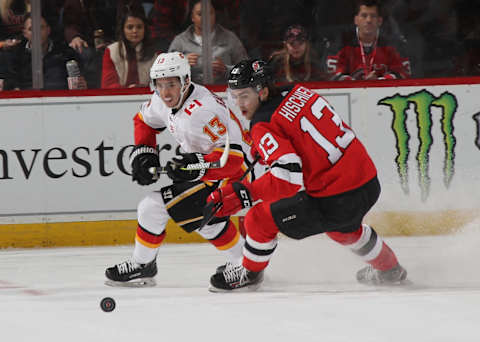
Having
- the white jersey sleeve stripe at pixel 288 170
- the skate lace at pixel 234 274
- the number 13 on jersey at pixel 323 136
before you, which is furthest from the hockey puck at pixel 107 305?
the number 13 on jersey at pixel 323 136

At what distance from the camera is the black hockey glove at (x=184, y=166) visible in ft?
12.2

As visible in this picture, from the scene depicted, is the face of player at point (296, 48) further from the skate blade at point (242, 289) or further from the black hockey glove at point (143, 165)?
the skate blade at point (242, 289)

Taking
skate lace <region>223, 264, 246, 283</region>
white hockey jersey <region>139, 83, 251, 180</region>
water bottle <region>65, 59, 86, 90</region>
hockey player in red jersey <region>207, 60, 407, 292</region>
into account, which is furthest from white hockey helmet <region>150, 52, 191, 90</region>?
water bottle <region>65, 59, 86, 90</region>

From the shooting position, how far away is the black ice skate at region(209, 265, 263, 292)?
3697 mm

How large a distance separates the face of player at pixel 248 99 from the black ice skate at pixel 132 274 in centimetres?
87

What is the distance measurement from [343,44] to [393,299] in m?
2.48

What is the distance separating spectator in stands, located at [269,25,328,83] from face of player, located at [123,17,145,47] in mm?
822

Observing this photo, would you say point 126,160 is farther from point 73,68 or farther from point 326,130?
point 326,130

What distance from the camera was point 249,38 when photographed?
543cm

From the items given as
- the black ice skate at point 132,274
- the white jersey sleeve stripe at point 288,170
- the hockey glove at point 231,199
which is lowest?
the black ice skate at point 132,274

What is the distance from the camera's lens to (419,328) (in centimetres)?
281

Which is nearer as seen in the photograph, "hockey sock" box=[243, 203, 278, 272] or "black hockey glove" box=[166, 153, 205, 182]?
"hockey sock" box=[243, 203, 278, 272]

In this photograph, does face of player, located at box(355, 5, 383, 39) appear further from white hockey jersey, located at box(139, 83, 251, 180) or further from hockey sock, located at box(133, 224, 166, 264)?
hockey sock, located at box(133, 224, 166, 264)

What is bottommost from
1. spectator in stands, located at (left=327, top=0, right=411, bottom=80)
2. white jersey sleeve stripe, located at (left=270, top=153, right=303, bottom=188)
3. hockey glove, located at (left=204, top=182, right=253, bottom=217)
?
hockey glove, located at (left=204, top=182, right=253, bottom=217)
